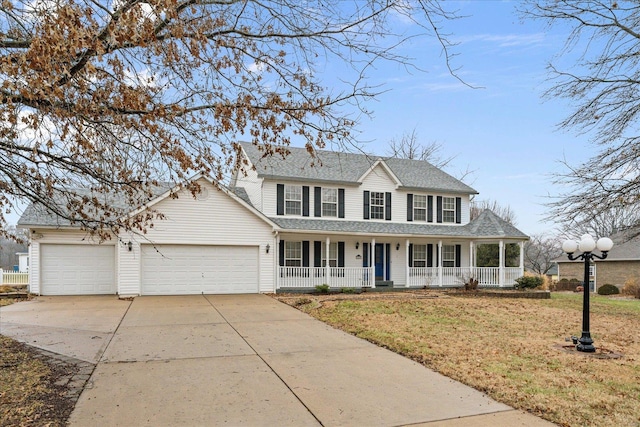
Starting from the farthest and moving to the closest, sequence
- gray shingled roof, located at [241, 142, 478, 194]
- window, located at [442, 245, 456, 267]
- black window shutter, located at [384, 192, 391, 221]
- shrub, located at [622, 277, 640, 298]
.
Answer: shrub, located at [622, 277, 640, 298], window, located at [442, 245, 456, 267], black window shutter, located at [384, 192, 391, 221], gray shingled roof, located at [241, 142, 478, 194]

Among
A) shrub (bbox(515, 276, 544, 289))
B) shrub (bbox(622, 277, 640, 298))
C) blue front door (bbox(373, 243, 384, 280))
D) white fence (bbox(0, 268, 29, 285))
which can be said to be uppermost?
blue front door (bbox(373, 243, 384, 280))

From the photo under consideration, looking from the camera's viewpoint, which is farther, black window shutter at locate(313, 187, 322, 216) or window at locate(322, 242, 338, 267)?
window at locate(322, 242, 338, 267)

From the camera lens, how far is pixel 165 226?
17.3 m

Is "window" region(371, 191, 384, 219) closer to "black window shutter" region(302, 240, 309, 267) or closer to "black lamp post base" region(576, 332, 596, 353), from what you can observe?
"black window shutter" region(302, 240, 309, 267)

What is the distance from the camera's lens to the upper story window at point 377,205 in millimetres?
21562

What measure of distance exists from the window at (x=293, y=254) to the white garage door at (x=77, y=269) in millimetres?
7064

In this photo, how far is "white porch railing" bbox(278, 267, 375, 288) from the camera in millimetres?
19106

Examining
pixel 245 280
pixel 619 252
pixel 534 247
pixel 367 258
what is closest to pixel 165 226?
pixel 245 280

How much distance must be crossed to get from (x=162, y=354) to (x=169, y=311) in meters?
5.52

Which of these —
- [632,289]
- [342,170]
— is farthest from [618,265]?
[342,170]

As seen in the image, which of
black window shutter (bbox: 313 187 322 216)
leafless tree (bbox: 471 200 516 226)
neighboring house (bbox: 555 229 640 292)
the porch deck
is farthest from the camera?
leafless tree (bbox: 471 200 516 226)

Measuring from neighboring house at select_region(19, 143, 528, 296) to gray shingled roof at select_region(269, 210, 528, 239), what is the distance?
0.17 feet

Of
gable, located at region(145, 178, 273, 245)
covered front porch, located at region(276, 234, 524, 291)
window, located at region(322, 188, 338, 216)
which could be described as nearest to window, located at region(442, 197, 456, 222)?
covered front porch, located at region(276, 234, 524, 291)

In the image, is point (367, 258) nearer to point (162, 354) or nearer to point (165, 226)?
point (165, 226)
